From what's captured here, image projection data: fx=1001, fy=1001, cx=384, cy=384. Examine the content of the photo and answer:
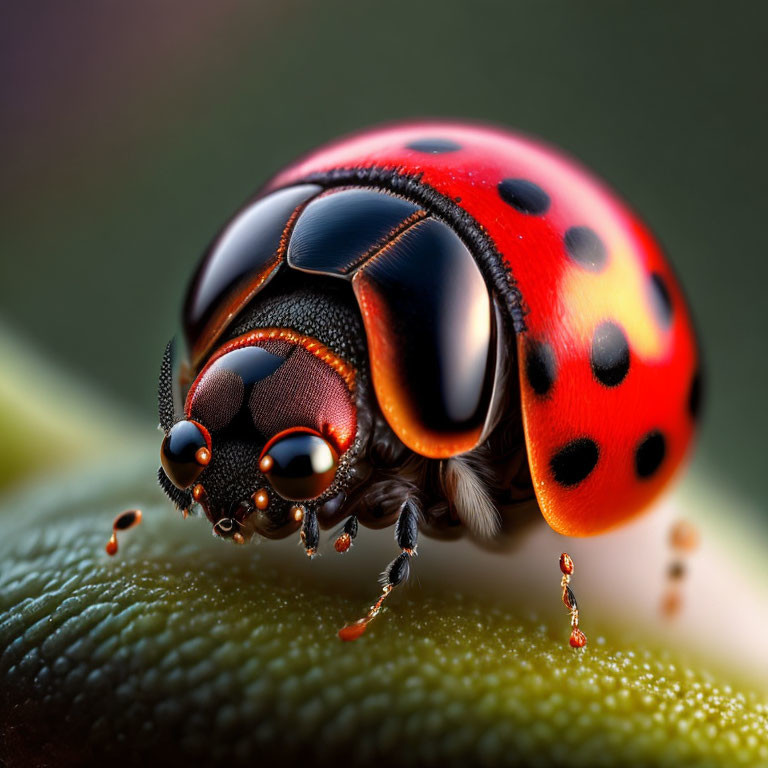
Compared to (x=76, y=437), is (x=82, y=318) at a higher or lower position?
higher

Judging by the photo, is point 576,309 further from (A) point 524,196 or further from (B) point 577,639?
(B) point 577,639

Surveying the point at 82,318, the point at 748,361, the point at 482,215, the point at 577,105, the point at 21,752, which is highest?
the point at 577,105

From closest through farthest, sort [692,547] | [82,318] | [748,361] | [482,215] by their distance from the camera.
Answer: [482,215], [692,547], [748,361], [82,318]

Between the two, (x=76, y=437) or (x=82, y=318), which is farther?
(x=82, y=318)

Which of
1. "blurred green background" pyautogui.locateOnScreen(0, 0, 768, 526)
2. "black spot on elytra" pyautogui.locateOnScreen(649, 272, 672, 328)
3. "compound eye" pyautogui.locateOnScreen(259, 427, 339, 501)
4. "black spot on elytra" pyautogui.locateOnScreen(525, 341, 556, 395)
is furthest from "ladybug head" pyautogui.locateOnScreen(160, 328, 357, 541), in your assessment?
"blurred green background" pyautogui.locateOnScreen(0, 0, 768, 526)

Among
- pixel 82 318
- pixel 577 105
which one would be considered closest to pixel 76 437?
pixel 82 318

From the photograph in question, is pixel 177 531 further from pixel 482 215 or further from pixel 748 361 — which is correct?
pixel 748 361
